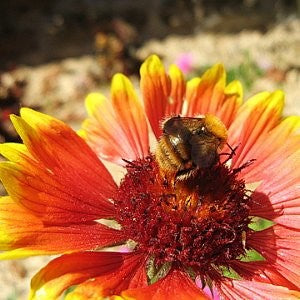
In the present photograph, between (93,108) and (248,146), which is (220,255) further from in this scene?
(93,108)

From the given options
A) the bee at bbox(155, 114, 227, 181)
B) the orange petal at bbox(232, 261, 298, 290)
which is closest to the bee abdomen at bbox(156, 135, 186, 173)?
the bee at bbox(155, 114, 227, 181)

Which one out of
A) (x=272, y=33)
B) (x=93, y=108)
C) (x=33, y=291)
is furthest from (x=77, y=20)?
(x=33, y=291)

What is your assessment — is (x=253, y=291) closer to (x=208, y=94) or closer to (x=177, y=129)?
(x=177, y=129)

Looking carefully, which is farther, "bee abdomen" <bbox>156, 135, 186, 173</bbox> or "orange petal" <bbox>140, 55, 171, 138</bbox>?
"orange petal" <bbox>140, 55, 171, 138</bbox>

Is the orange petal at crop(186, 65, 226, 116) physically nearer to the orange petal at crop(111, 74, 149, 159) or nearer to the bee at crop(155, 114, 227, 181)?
the orange petal at crop(111, 74, 149, 159)

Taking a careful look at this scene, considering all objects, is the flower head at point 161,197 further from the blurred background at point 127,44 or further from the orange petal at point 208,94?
the blurred background at point 127,44

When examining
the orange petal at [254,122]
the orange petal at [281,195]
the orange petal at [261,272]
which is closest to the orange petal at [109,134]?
the orange petal at [254,122]

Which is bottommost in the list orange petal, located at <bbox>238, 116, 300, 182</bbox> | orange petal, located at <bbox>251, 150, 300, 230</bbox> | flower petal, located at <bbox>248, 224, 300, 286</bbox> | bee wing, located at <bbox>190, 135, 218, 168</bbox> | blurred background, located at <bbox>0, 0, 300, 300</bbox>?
flower petal, located at <bbox>248, 224, 300, 286</bbox>
